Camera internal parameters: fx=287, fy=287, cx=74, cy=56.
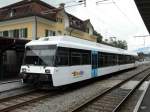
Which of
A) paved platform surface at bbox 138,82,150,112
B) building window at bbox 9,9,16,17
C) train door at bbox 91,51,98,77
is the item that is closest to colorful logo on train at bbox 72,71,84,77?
train door at bbox 91,51,98,77

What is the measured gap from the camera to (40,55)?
15.1 metres

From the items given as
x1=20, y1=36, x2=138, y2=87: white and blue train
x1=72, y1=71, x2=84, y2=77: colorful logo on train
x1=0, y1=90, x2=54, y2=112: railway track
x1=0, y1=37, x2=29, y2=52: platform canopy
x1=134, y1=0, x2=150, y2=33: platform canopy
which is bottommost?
x1=0, y1=90, x2=54, y2=112: railway track

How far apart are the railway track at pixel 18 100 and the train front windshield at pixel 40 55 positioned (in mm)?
1606

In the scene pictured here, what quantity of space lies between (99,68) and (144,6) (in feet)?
23.4

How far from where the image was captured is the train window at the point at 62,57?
48.1ft

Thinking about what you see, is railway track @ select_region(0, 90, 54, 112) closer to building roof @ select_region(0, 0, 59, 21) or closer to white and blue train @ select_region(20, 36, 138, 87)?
white and blue train @ select_region(20, 36, 138, 87)

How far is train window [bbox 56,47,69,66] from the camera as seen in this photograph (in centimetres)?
1467

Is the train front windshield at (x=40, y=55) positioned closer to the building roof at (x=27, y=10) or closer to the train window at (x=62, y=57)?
the train window at (x=62, y=57)

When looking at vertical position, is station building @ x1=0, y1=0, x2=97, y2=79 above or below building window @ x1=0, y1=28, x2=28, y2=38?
above

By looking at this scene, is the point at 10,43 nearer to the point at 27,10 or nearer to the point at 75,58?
the point at 75,58

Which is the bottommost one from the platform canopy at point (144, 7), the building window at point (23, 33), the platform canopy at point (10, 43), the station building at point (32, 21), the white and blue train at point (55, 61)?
the white and blue train at point (55, 61)

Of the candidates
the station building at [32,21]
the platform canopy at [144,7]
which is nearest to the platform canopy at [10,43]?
the platform canopy at [144,7]

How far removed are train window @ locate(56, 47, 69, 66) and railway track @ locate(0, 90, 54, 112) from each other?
1709mm

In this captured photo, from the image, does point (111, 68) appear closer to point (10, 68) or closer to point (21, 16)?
point (10, 68)
